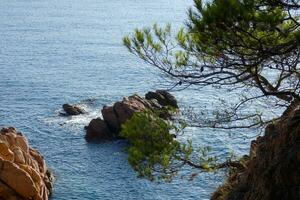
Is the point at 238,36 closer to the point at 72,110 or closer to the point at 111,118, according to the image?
the point at 111,118

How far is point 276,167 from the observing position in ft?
31.6

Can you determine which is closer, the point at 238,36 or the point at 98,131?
the point at 238,36

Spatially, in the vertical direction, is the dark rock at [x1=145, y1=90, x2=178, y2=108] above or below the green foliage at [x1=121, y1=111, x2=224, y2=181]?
above

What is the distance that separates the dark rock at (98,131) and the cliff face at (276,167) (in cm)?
3596

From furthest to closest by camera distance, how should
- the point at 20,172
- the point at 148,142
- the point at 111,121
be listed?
the point at 111,121 < the point at 20,172 < the point at 148,142

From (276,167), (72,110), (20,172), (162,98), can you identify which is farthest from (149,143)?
(72,110)

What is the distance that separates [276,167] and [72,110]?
45.2 meters

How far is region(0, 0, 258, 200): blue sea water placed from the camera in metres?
35.8

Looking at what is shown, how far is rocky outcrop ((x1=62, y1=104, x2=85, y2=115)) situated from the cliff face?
4332 cm

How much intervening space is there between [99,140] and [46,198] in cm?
1399

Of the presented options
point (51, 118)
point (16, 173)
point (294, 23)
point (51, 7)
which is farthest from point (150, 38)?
point (51, 7)

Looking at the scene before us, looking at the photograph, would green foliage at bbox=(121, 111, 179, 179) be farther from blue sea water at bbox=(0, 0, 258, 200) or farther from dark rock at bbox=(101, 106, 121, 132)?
dark rock at bbox=(101, 106, 121, 132)

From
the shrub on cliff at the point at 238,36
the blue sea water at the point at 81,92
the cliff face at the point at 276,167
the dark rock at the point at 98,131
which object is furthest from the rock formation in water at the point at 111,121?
the shrub on cliff at the point at 238,36

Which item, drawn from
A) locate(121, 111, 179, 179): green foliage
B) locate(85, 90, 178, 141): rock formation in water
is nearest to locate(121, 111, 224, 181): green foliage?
locate(121, 111, 179, 179): green foliage
